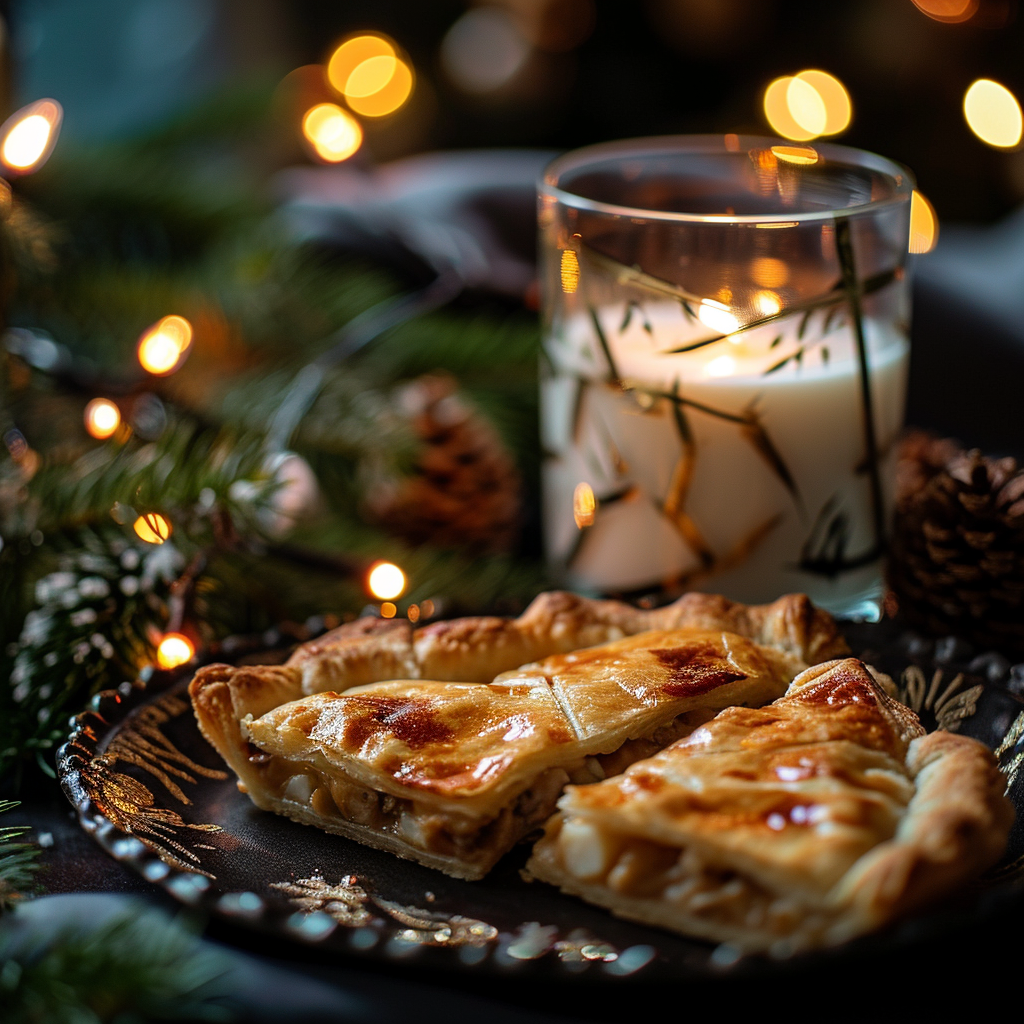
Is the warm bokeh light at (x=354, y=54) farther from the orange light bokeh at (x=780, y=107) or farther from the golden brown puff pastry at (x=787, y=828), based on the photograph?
the golden brown puff pastry at (x=787, y=828)

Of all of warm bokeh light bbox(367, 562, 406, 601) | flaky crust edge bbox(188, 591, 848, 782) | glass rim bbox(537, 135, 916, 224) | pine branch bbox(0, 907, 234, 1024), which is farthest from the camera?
warm bokeh light bbox(367, 562, 406, 601)

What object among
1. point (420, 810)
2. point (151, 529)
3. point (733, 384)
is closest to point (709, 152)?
point (733, 384)

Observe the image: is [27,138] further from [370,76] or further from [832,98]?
[832,98]

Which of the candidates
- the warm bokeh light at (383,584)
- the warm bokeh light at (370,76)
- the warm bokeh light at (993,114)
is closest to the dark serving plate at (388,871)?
the warm bokeh light at (383,584)

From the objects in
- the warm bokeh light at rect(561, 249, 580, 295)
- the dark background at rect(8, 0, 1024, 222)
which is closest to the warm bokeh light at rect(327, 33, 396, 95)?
the dark background at rect(8, 0, 1024, 222)

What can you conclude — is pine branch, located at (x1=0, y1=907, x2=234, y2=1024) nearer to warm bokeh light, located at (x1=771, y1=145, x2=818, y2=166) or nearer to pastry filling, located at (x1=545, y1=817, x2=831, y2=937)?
pastry filling, located at (x1=545, y1=817, x2=831, y2=937)

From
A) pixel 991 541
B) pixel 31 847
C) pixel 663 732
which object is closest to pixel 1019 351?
pixel 991 541
